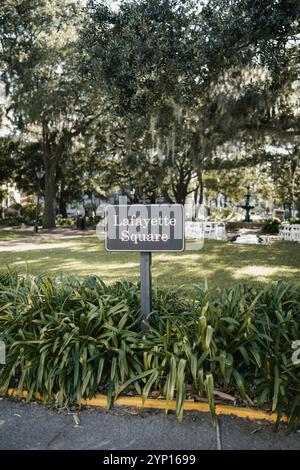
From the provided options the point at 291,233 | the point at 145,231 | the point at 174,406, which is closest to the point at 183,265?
the point at 145,231

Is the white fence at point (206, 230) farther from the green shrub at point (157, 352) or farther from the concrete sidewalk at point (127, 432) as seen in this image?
the concrete sidewalk at point (127, 432)

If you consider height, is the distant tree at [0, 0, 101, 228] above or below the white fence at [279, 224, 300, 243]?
above

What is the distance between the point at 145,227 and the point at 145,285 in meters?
0.52

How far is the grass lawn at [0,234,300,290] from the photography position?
8.13 metres

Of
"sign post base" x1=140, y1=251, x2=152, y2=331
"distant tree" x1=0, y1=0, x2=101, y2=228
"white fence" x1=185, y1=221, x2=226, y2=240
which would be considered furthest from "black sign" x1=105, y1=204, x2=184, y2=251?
"distant tree" x1=0, y1=0, x2=101, y2=228

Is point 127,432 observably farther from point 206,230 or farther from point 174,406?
point 206,230

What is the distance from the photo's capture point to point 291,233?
17609 millimetres

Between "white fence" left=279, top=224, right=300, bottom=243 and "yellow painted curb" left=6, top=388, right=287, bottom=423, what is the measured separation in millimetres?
14824

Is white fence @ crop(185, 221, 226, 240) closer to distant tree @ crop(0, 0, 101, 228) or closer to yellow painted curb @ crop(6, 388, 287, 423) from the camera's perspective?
distant tree @ crop(0, 0, 101, 228)

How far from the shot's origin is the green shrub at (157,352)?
3.12 metres

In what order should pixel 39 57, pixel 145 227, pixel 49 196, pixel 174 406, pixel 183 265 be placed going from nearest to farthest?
pixel 174 406, pixel 145 227, pixel 183 265, pixel 39 57, pixel 49 196

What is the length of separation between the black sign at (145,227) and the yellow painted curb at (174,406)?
1.22 m

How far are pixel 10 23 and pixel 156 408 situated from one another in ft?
74.2
